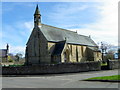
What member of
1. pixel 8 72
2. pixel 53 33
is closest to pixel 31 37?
pixel 53 33

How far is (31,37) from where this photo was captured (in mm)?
48625

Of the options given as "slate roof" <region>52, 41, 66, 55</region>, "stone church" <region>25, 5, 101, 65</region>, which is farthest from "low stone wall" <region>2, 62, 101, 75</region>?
"slate roof" <region>52, 41, 66, 55</region>

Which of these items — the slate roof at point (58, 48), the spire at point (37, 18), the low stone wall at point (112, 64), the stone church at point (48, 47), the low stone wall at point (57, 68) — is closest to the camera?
the low stone wall at point (57, 68)

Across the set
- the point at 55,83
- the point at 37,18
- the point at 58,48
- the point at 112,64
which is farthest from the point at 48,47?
the point at 55,83

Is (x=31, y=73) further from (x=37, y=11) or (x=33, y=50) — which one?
(x=37, y=11)

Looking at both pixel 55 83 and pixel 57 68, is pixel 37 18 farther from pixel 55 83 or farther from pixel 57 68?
pixel 55 83

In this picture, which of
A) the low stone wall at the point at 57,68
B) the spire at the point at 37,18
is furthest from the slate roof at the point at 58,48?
the low stone wall at the point at 57,68

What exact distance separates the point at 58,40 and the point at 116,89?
39.9m

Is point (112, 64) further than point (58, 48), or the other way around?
point (58, 48)

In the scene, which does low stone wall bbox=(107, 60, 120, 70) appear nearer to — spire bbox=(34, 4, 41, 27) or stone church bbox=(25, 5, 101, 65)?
stone church bbox=(25, 5, 101, 65)

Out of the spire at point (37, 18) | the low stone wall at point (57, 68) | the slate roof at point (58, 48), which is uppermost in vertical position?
the spire at point (37, 18)

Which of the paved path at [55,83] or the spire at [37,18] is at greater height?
the spire at [37,18]

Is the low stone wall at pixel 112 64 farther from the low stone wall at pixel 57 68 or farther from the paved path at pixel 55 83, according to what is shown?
the paved path at pixel 55 83

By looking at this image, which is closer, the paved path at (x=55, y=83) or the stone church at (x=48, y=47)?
the paved path at (x=55, y=83)
